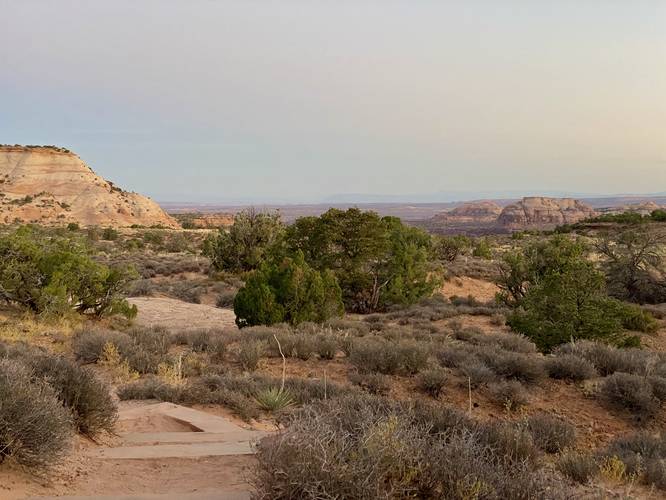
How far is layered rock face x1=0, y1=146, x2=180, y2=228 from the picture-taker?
214ft

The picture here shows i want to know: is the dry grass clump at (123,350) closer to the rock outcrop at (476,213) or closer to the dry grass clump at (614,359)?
the dry grass clump at (614,359)

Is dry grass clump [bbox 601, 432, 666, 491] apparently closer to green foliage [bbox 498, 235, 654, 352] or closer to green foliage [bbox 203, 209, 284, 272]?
green foliage [bbox 498, 235, 654, 352]

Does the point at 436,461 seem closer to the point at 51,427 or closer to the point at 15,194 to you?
the point at 51,427

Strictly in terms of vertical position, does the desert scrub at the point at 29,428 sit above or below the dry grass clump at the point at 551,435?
above

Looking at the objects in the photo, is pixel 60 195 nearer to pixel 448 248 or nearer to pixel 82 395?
pixel 448 248

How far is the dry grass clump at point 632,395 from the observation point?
24.4ft

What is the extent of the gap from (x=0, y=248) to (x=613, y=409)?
14722 millimetres

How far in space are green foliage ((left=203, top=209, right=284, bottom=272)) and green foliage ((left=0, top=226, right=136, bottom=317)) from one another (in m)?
12.4

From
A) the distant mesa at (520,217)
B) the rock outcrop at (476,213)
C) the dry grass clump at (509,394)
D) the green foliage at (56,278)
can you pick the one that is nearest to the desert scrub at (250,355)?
the dry grass clump at (509,394)

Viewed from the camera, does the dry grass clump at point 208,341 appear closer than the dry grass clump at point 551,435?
No

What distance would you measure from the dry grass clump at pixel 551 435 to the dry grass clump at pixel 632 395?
82.5 inches

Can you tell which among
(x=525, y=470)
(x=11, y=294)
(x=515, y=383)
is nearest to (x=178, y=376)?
(x=515, y=383)

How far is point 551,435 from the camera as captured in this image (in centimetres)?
588

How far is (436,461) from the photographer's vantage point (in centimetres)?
342
